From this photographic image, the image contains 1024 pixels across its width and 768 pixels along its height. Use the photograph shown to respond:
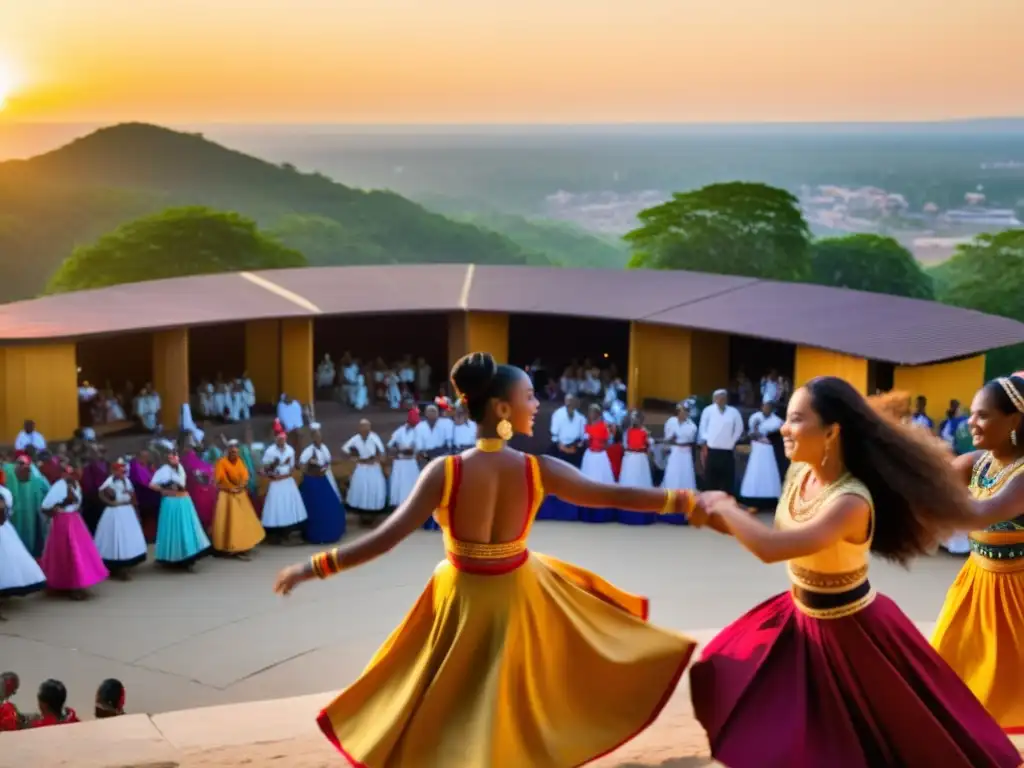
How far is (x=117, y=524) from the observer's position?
11070 mm

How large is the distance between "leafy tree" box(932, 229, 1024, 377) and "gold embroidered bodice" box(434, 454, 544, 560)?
30795 millimetres

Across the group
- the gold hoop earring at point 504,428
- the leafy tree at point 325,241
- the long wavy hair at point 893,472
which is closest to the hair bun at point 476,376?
the gold hoop earring at point 504,428

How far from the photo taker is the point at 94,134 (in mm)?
45781

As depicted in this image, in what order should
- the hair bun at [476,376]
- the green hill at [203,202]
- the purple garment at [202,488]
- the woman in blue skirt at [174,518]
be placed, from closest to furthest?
the hair bun at [476,376]
the woman in blue skirt at [174,518]
the purple garment at [202,488]
the green hill at [203,202]

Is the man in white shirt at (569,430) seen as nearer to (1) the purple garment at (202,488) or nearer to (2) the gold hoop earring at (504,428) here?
(1) the purple garment at (202,488)

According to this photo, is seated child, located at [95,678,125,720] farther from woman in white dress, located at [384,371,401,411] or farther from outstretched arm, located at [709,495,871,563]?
woman in white dress, located at [384,371,401,411]

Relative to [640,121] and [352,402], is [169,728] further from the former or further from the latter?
[640,121]

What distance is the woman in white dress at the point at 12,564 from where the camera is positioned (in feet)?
33.1

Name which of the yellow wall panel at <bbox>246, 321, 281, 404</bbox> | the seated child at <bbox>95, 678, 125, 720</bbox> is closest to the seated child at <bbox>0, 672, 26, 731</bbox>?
the seated child at <bbox>95, 678, 125, 720</bbox>

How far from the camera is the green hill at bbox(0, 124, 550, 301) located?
44.2 m

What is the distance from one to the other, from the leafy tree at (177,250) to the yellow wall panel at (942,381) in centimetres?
2673

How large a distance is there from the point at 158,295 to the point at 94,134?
101 feet

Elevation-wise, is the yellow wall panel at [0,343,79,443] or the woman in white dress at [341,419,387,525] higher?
the yellow wall panel at [0,343,79,443]

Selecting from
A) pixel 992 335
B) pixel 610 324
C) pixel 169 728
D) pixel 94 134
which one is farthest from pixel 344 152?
pixel 169 728
